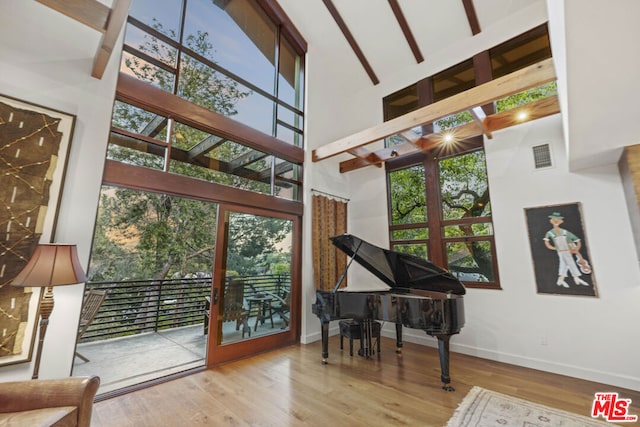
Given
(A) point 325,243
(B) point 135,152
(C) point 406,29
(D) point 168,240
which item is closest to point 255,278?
(A) point 325,243

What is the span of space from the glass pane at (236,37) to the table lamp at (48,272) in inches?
122

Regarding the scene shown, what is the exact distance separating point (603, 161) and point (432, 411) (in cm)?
334

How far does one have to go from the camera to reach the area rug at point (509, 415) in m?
2.19

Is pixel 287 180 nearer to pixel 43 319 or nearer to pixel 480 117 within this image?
pixel 480 117

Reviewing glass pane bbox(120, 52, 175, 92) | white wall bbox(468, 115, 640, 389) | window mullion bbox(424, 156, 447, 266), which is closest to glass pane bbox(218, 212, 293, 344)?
glass pane bbox(120, 52, 175, 92)

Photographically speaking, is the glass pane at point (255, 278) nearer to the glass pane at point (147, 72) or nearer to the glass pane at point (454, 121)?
the glass pane at point (147, 72)

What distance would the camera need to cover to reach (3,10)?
7.38 feet

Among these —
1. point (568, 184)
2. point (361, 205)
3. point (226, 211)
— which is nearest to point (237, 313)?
Answer: point (226, 211)

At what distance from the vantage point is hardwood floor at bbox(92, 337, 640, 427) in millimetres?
2295

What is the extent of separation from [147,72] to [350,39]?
3749mm

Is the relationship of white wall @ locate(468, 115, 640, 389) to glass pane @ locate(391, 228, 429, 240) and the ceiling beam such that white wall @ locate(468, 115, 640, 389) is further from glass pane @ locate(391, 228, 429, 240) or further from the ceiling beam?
the ceiling beam

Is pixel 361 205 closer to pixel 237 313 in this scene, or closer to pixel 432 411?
pixel 237 313

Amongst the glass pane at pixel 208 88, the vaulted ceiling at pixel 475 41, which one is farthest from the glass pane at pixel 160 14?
the vaulted ceiling at pixel 475 41

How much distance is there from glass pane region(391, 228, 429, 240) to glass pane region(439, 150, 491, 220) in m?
0.43
